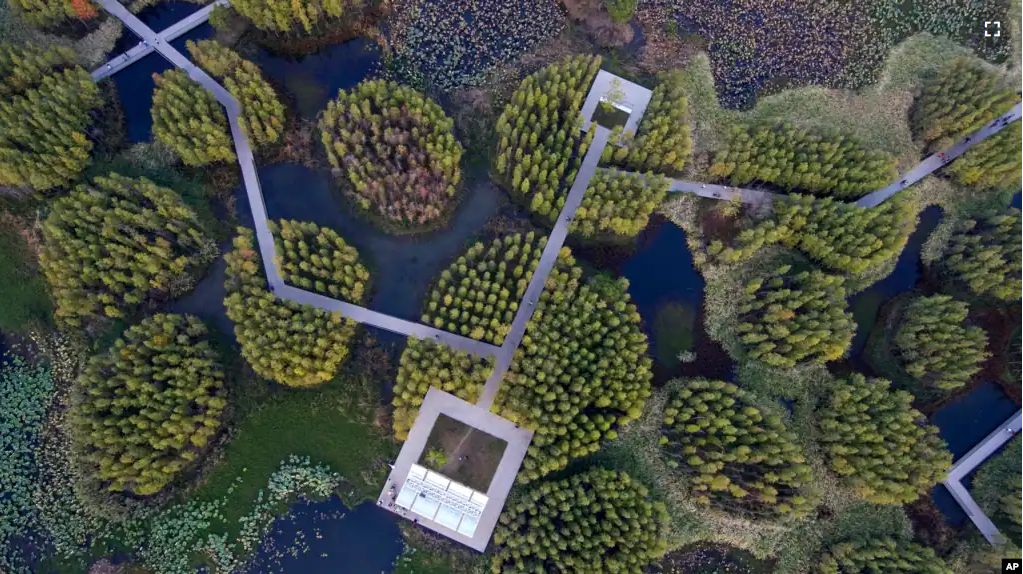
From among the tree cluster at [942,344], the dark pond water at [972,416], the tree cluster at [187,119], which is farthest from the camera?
the dark pond water at [972,416]

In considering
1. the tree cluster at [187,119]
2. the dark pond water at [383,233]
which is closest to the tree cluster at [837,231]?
the dark pond water at [383,233]

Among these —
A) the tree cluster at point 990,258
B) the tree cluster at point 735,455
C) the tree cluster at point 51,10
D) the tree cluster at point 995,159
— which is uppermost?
the tree cluster at point 995,159

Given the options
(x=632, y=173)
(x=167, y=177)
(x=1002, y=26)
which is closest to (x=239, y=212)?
(x=167, y=177)

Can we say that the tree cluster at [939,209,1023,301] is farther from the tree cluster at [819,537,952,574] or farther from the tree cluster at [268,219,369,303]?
the tree cluster at [268,219,369,303]

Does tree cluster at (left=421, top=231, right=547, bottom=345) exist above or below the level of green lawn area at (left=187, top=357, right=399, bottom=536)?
above

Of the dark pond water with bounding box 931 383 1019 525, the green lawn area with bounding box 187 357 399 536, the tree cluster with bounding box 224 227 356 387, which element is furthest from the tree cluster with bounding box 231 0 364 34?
the dark pond water with bounding box 931 383 1019 525

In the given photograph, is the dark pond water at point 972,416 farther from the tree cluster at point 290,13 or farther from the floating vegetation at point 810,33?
the tree cluster at point 290,13

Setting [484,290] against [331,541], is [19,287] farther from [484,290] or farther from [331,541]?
[484,290]

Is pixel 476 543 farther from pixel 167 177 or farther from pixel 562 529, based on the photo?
pixel 167 177
